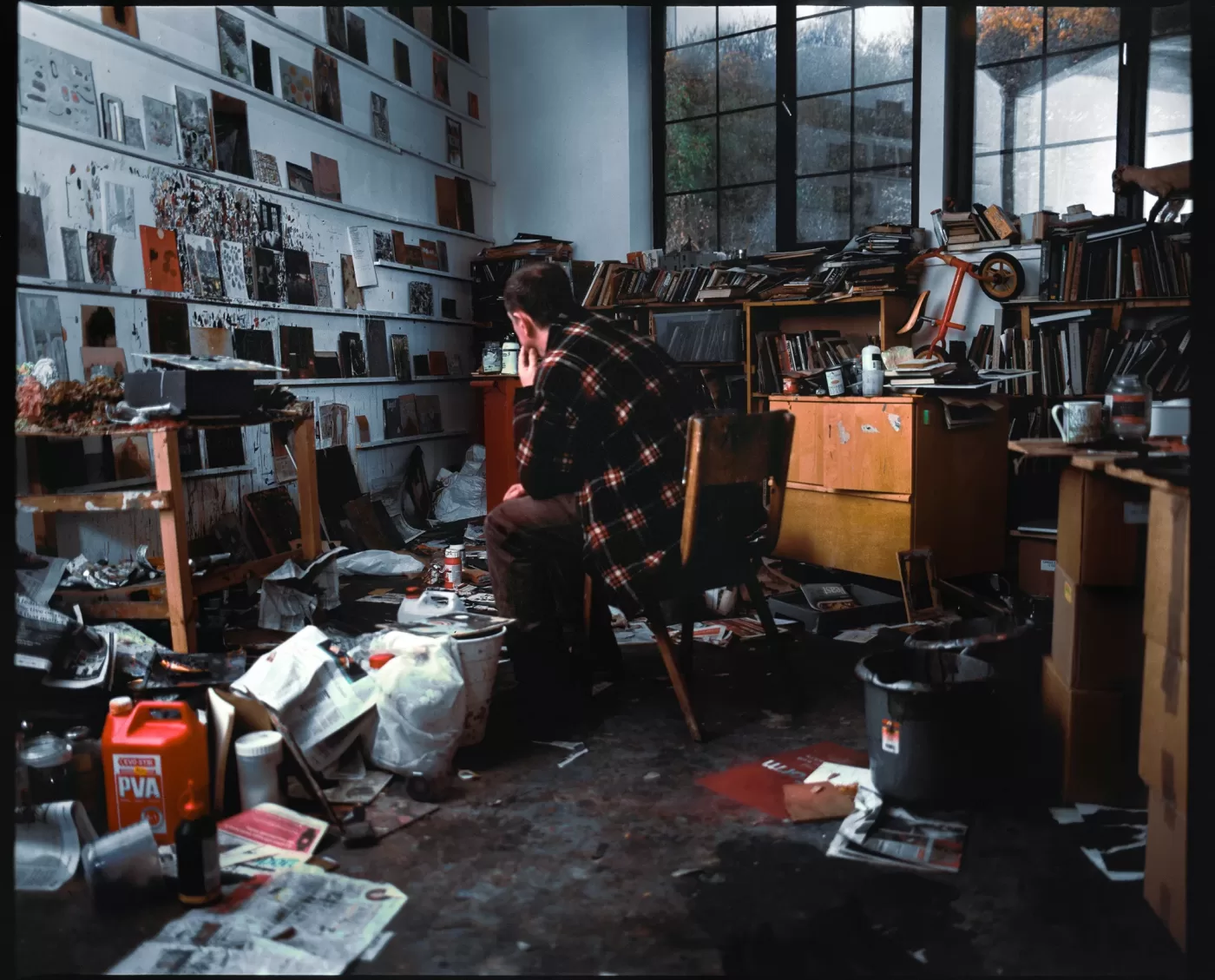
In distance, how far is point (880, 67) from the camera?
5.09m

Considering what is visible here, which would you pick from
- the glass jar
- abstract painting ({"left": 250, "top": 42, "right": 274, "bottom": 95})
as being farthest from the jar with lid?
abstract painting ({"left": 250, "top": 42, "right": 274, "bottom": 95})

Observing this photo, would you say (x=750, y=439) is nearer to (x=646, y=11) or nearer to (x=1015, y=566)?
(x=1015, y=566)

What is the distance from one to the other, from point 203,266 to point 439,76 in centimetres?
242

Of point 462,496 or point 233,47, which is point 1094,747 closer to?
point 462,496

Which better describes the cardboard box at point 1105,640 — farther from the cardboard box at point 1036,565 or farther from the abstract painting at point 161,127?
the abstract painting at point 161,127

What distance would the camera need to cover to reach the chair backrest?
2.38 m

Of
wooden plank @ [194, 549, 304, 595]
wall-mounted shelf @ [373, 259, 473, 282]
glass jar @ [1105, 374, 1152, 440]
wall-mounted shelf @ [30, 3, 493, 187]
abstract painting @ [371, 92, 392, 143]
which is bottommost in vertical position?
wooden plank @ [194, 549, 304, 595]

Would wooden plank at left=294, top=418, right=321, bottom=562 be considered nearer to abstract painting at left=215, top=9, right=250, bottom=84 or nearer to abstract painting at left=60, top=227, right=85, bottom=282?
abstract painting at left=60, top=227, right=85, bottom=282

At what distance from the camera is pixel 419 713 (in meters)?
2.21

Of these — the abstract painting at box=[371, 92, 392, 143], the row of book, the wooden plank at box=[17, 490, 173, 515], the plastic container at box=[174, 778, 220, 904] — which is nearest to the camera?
the plastic container at box=[174, 778, 220, 904]

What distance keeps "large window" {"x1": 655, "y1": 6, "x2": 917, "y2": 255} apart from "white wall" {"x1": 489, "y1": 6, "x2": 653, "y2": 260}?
20 centimetres

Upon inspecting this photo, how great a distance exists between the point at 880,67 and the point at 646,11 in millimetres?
1581

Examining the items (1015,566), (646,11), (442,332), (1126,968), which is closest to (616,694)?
(1126,968)

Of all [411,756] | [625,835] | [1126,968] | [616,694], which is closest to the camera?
[1126,968]
